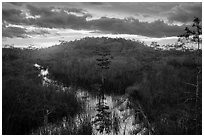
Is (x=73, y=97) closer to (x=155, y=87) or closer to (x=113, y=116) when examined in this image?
(x=113, y=116)

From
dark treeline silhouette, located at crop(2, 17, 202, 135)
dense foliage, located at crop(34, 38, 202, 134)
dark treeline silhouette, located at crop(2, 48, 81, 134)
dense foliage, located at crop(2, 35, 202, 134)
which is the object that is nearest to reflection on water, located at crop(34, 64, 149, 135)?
dark treeline silhouette, located at crop(2, 17, 202, 135)

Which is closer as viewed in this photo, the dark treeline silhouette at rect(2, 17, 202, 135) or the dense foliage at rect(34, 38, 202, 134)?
the dark treeline silhouette at rect(2, 17, 202, 135)

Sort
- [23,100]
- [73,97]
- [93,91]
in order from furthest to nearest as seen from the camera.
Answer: [93,91]
[73,97]
[23,100]

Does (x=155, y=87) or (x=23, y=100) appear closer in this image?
(x=23, y=100)

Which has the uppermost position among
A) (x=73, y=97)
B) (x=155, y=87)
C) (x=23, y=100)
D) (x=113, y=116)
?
(x=23, y=100)

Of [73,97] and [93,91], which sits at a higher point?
[73,97]

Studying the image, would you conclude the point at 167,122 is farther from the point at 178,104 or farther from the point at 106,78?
Result: the point at 106,78

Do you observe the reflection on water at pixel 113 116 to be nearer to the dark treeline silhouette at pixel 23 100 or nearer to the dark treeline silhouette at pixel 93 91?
the dark treeline silhouette at pixel 93 91

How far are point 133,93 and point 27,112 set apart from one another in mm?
7078

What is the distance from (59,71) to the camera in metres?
19.0

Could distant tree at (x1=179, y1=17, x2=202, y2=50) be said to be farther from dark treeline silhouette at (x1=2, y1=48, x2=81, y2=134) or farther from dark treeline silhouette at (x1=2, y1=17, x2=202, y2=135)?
dark treeline silhouette at (x1=2, y1=48, x2=81, y2=134)

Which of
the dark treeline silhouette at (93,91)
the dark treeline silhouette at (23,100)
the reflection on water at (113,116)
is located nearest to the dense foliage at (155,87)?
the dark treeline silhouette at (93,91)

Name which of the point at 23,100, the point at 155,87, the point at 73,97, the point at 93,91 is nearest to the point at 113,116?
the point at 73,97

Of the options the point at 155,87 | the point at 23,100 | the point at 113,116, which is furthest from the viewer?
the point at 155,87
